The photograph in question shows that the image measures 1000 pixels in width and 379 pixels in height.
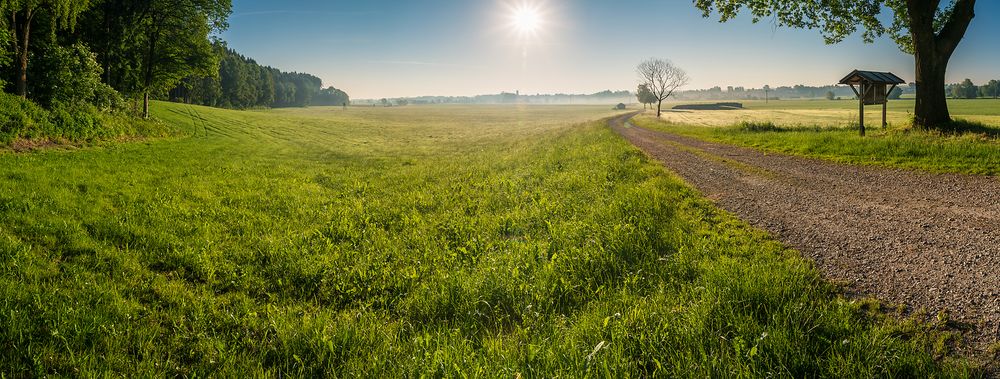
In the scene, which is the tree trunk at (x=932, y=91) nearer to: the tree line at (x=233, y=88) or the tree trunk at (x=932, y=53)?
the tree trunk at (x=932, y=53)

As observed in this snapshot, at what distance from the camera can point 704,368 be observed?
3453 mm

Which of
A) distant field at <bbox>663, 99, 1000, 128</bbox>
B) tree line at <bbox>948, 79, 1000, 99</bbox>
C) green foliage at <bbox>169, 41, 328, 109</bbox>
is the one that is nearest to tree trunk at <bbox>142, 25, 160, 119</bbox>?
green foliage at <bbox>169, 41, 328, 109</bbox>

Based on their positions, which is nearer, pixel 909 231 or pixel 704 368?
pixel 704 368

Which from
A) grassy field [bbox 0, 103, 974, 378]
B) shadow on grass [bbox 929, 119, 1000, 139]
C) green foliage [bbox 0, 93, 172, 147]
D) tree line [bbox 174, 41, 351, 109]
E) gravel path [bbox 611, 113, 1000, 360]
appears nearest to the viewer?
grassy field [bbox 0, 103, 974, 378]

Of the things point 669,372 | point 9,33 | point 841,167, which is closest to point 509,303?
point 669,372

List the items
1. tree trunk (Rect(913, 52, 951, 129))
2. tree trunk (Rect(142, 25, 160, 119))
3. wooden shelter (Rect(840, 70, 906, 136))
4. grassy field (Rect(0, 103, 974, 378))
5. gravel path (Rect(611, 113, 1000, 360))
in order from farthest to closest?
tree trunk (Rect(142, 25, 160, 119)), wooden shelter (Rect(840, 70, 906, 136)), tree trunk (Rect(913, 52, 951, 129)), gravel path (Rect(611, 113, 1000, 360)), grassy field (Rect(0, 103, 974, 378))

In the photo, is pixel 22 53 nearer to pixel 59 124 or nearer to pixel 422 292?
pixel 59 124

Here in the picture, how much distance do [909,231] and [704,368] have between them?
547cm

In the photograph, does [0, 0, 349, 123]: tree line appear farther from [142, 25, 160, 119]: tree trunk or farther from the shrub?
the shrub

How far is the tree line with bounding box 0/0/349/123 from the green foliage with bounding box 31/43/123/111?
1.6 inches

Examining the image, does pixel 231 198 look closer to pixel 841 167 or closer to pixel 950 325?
pixel 950 325

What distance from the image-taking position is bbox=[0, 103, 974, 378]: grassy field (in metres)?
3.79

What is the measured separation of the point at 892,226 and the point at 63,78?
117 feet

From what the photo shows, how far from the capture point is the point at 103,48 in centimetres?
3188
